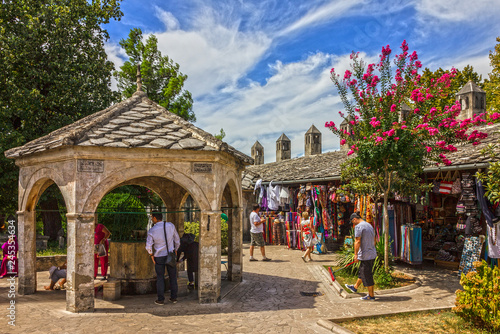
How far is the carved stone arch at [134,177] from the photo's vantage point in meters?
7.05

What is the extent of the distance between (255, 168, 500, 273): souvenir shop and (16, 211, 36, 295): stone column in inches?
312

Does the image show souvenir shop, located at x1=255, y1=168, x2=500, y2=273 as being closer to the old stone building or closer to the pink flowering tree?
the pink flowering tree

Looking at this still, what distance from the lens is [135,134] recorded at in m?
7.43

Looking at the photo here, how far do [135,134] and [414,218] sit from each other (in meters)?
9.59

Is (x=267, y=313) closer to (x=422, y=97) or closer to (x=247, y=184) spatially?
(x=422, y=97)

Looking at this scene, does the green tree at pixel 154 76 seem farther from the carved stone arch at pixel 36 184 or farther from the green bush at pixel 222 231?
the carved stone arch at pixel 36 184

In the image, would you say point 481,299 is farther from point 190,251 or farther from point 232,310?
point 190,251

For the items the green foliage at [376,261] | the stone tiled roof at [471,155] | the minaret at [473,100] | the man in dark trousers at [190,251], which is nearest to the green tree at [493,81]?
the minaret at [473,100]

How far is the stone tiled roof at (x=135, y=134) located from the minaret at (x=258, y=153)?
31002 mm

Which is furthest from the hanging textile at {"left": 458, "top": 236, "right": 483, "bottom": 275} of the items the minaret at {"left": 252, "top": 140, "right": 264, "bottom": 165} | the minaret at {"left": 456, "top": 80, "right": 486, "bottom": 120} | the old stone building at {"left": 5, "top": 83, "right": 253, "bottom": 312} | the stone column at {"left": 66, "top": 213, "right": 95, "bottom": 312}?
the minaret at {"left": 252, "top": 140, "right": 264, "bottom": 165}

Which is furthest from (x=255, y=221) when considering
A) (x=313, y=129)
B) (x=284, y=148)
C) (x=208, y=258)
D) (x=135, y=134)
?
(x=284, y=148)

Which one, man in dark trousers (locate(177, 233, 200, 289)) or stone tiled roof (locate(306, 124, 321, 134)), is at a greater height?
stone tiled roof (locate(306, 124, 321, 134))

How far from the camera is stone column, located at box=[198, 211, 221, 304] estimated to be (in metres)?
7.48

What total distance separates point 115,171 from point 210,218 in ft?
6.41
